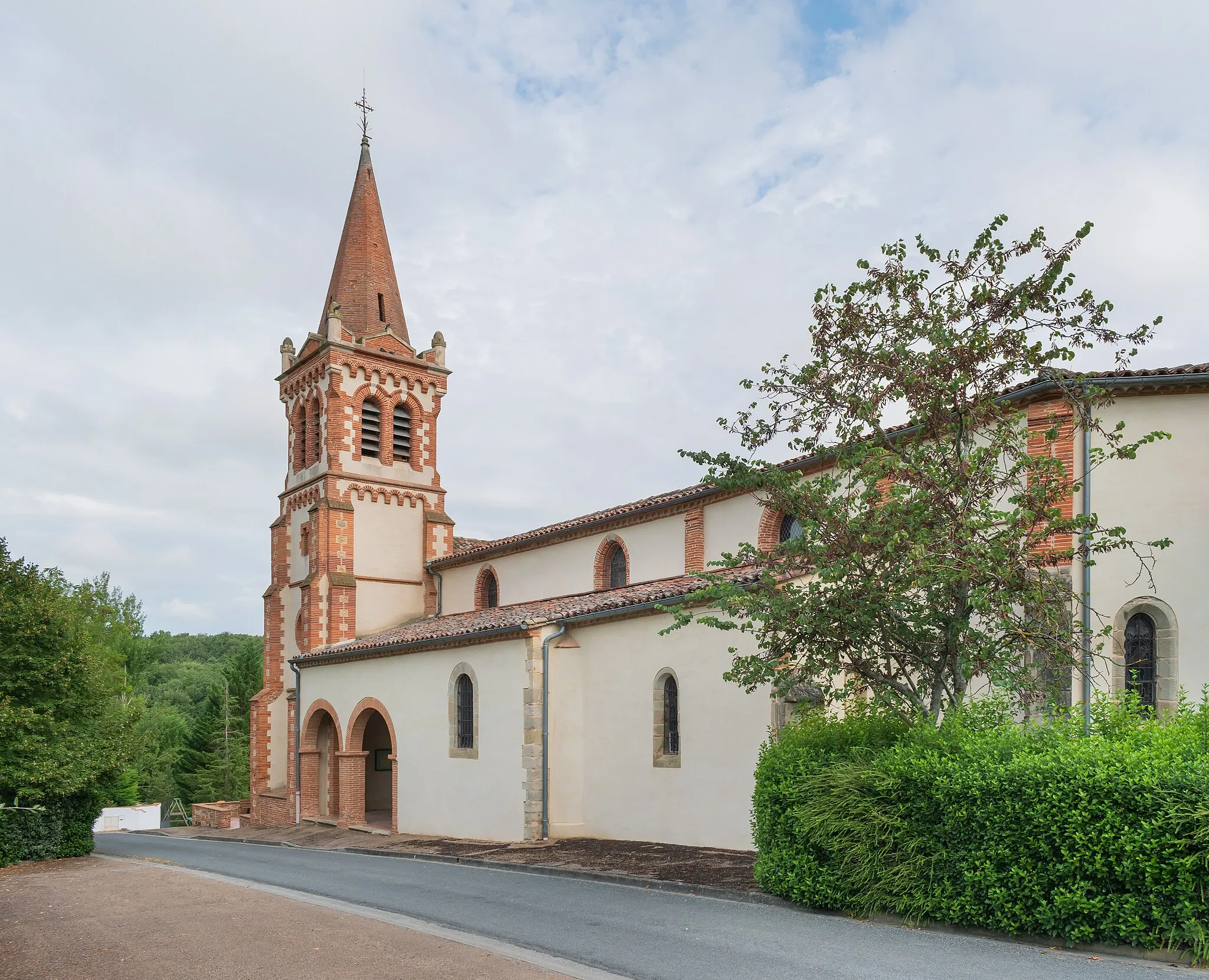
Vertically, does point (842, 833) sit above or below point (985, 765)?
below

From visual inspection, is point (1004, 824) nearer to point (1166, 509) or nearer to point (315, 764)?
point (1166, 509)

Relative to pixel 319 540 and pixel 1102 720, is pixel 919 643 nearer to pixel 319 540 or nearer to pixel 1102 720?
pixel 1102 720

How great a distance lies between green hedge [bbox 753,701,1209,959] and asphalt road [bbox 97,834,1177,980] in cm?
28

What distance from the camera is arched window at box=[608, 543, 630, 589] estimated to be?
72.9 feet

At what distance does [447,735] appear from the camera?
2053 centimetres

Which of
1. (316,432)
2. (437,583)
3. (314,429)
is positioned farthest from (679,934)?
(314,429)

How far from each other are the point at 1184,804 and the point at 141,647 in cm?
5779

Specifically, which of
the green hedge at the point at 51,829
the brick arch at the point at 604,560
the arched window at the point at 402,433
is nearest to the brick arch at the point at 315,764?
the green hedge at the point at 51,829

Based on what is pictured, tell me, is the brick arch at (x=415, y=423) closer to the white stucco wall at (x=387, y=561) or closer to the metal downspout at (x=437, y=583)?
the white stucco wall at (x=387, y=561)

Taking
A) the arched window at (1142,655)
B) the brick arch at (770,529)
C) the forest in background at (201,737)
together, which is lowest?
the forest in background at (201,737)

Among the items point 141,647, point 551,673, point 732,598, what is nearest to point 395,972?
point 732,598

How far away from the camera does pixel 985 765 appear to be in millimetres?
8625

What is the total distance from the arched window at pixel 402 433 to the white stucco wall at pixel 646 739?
42.0ft

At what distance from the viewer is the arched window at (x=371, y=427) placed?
94.3 feet
